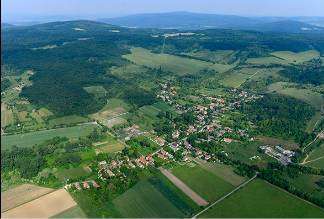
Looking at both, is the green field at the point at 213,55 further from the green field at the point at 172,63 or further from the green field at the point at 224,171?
the green field at the point at 224,171

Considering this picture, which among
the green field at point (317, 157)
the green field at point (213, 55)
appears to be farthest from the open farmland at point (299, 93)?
the green field at point (213, 55)

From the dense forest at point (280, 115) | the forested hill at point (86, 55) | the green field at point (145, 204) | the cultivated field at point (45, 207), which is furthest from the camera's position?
the forested hill at point (86, 55)

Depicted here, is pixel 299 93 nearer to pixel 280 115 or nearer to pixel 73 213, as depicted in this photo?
pixel 280 115

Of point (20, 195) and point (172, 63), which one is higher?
point (20, 195)

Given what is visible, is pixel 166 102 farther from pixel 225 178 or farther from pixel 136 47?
pixel 136 47

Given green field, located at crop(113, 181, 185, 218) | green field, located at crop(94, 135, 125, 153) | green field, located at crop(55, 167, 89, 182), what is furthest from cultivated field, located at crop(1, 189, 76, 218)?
green field, located at crop(94, 135, 125, 153)

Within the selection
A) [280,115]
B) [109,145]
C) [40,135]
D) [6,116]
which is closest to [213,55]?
[280,115]

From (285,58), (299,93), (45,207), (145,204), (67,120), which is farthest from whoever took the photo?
(285,58)

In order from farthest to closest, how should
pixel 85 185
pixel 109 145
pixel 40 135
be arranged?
pixel 40 135 → pixel 109 145 → pixel 85 185
